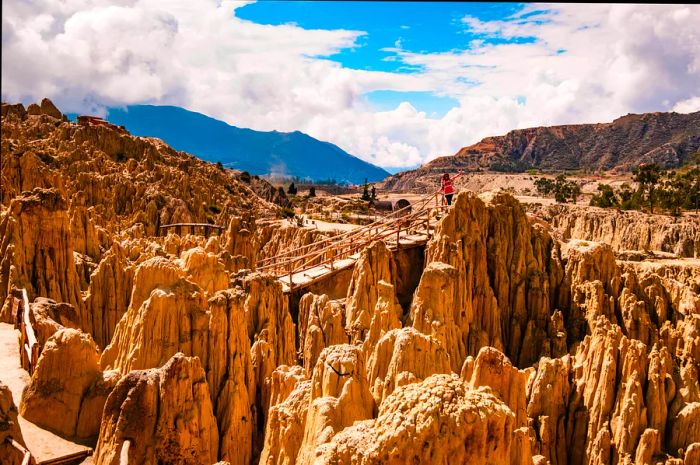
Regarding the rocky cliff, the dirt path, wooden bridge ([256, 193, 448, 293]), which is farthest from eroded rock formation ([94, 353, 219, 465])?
the rocky cliff

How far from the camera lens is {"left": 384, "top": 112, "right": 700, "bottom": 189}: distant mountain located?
15662 cm

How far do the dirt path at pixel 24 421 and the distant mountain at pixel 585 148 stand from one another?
132977 mm

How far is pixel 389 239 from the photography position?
26.2 m

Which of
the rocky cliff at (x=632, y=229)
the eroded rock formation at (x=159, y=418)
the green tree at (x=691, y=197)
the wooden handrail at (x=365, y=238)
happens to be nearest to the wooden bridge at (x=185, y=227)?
the wooden handrail at (x=365, y=238)

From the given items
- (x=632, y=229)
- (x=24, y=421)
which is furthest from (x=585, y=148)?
(x=24, y=421)

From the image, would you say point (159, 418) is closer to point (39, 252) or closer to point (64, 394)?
point (64, 394)

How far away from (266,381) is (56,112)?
7261cm

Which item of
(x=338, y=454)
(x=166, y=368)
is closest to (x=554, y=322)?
(x=166, y=368)

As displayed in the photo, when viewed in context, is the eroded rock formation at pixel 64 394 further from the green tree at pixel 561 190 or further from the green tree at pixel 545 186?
the green tree at pixel 545 186

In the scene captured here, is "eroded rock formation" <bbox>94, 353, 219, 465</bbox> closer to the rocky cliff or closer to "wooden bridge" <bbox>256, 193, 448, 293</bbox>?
"wooden bridge" <bbox>256, 193, 448, 293</bbox>

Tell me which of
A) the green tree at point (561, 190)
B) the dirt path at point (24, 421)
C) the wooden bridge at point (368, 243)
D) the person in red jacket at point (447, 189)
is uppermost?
the green tree at point (561, 190)

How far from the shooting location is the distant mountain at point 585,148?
514 feet

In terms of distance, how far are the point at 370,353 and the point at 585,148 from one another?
579 ft

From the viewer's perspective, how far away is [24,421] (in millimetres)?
13078
